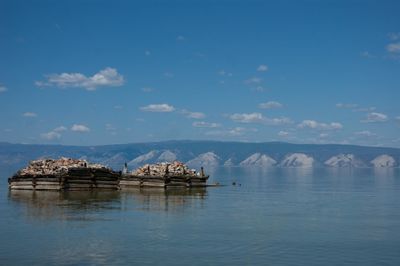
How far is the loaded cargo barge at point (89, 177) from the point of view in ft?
231

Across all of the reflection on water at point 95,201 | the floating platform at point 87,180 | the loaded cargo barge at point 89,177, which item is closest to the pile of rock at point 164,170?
the loaded cargo barge at point 89,177

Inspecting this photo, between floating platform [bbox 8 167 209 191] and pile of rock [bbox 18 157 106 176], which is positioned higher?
pile of rock [bbox 18 157 106 176]

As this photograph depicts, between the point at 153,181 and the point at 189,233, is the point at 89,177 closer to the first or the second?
the point at 153,181

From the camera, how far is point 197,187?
8312 cm

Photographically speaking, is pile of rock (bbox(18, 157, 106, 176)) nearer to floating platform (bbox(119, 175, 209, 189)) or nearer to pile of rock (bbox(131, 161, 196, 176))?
floating platform (bbox(119, 175, 209, 189))

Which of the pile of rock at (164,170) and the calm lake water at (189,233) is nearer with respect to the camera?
the calm lake water at (189,233)

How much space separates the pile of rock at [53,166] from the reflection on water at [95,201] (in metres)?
3.43

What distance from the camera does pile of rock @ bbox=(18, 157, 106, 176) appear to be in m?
72.5

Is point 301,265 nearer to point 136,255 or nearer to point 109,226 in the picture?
point 136,255

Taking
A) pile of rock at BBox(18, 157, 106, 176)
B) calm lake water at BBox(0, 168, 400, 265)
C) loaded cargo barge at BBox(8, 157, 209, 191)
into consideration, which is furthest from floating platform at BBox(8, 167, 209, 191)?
calm lake water at BBox(0, 168, 400, 265)

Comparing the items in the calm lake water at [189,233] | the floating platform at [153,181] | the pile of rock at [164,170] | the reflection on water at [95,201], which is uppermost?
the pile of rock at [164,170]

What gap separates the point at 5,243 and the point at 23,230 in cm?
532

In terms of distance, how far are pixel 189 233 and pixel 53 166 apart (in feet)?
135

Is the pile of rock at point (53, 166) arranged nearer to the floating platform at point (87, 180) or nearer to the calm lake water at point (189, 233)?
the floating platform at point (87, 180)
